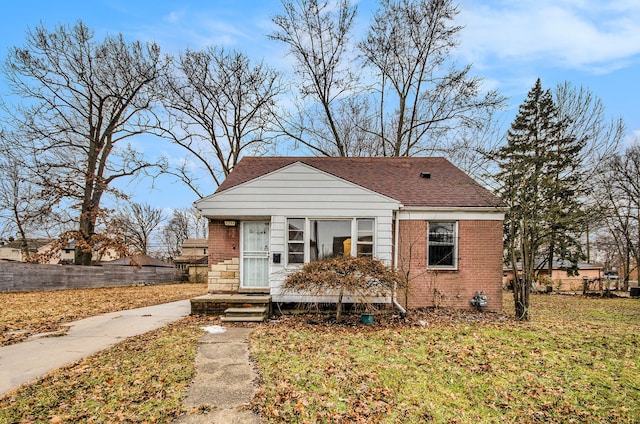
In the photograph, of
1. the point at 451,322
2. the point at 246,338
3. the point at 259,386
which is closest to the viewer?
the point at 259,386

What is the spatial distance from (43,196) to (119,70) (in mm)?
8549

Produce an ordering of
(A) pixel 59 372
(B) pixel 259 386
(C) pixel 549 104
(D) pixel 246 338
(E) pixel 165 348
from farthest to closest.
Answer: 1. (C) pixel 549 104
2. (D) pixel 246 338
3. (E) pixel 165 348
4. (A) pixel 59 372
5. (B) pixel 259 386

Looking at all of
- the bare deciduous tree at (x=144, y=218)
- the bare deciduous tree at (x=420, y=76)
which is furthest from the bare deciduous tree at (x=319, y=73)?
the bare deciduous tree at (x=144, y=218)

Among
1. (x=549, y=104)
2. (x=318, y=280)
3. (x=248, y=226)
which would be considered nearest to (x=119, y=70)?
(x=248, y=226)

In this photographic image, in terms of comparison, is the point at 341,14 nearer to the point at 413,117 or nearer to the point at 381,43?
the point at 381,43

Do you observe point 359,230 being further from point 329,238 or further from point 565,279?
point 565,279

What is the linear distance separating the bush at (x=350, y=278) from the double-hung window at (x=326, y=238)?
1312 millimetres

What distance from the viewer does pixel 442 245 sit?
11094 mm

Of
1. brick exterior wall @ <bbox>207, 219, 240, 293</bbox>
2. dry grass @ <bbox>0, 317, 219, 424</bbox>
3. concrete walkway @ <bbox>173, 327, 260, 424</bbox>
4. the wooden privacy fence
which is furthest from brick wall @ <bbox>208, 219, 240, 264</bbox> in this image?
the wooden privacy fence

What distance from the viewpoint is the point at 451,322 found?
921 centimetres

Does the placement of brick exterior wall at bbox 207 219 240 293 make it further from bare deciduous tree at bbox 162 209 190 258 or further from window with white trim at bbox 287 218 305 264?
bare deciduous tree at bbox 162 209 190 258

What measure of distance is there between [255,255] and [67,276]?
12.1 m

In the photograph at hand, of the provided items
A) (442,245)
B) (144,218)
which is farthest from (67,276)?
(144,218)

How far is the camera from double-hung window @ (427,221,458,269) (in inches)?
435
